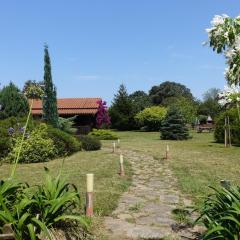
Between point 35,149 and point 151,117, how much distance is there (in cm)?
3272

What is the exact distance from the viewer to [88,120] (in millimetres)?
45562

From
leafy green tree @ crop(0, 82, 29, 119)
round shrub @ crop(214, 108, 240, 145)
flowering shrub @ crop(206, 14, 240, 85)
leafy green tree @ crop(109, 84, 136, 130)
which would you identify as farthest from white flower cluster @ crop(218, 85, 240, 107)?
leafy green tree @ crop(109, 84, 136, 130)

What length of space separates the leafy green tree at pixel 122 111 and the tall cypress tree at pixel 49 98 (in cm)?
2472

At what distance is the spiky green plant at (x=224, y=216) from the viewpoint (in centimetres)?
527

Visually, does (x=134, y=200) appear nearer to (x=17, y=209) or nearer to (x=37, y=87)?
(x=37, y=87)

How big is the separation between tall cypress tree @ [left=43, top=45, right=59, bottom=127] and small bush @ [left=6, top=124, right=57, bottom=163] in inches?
315

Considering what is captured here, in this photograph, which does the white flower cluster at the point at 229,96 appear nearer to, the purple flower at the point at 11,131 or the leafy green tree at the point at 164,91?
the purple flower at the point at 11,131

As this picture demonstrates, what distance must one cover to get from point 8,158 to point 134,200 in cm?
895

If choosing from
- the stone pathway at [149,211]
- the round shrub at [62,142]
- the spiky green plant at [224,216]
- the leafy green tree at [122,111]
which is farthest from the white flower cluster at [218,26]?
the leafy green tree at [122,111]

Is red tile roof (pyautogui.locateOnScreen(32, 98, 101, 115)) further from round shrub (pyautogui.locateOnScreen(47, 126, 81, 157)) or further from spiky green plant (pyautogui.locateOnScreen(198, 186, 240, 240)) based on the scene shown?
spiky green plant (pyautogui.locateOnScreen(198, 186, 240, 240))

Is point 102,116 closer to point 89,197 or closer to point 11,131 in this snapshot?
point 11,131

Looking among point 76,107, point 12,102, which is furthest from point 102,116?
point 12,102

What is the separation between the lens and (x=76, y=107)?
1852 inches

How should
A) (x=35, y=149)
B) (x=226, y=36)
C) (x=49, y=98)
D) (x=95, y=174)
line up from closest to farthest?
1. (x=226, y=36)
2. (x=95, y=174)
3. (x=35, y=149)
4. (x=49, y=98)
